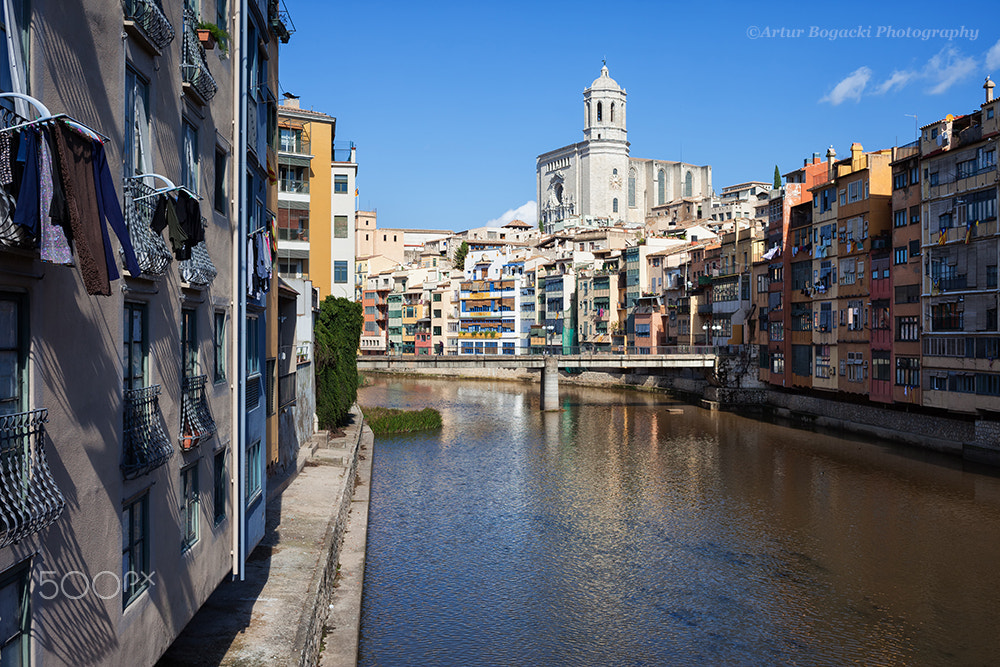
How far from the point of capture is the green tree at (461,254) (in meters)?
135

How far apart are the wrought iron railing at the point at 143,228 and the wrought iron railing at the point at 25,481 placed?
2408mm

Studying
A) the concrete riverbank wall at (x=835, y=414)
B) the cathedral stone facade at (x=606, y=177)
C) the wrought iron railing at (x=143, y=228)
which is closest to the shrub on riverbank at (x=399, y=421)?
the concrete riverbank wall at (x=835, y=414)

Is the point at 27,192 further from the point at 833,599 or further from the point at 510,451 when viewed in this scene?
the point at 510,451

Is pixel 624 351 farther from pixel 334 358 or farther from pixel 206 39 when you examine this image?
pixel 206 39

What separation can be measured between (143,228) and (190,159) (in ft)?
7.55

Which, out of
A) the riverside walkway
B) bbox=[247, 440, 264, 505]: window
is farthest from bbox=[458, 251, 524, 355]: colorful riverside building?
bbox=[247, 440, 264, 505]: window

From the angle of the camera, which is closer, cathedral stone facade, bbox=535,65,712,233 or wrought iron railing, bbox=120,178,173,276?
wrought iron railing, bbox=120,178,173,276

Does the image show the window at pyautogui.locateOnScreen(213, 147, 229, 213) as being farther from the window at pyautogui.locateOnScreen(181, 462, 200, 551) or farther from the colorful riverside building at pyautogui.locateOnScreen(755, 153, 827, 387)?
the colorful riverside building at pyautogui.locateOnScreen(755, 153, 827, 387)

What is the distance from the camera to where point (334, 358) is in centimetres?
3988

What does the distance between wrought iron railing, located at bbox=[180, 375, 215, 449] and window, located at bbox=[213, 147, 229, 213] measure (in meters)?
2.43

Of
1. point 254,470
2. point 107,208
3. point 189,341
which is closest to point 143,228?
point 107,208

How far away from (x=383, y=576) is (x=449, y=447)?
70.4ft

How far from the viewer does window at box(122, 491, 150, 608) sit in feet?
25.6

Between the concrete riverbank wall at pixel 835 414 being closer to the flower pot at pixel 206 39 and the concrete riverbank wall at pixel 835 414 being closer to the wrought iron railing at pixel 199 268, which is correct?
the wrought iron railing at pixel 199 268
